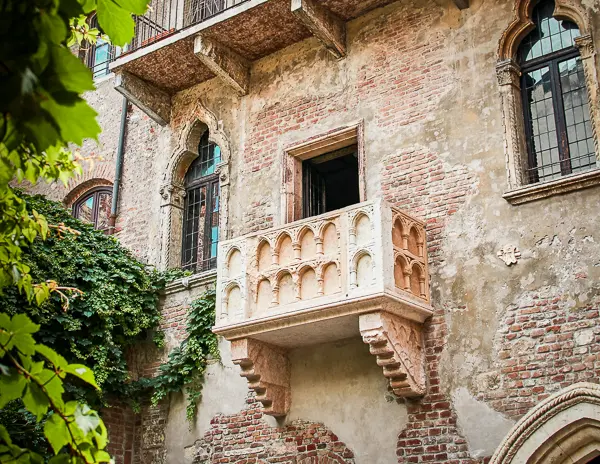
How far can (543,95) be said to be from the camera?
927 centimetres

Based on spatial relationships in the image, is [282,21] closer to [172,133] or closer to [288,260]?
[172,133]

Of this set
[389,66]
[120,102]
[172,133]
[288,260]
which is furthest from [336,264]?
[120,102]

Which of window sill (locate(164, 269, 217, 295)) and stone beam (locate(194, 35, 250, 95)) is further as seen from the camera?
stone beam (locate(194, 35, 250, 95))

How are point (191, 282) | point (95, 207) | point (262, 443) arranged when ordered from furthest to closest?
point (95, 207)
point (191, 282)
point (262, 443)

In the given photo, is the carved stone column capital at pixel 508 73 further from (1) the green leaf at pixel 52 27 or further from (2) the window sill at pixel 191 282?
(1) the green leaf at pixel 52 27

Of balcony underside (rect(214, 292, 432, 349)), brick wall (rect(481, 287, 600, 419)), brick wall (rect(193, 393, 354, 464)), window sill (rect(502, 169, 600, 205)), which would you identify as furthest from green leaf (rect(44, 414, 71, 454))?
brick wall (rect(193, 393, 354, 464))

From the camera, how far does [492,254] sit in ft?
28.8

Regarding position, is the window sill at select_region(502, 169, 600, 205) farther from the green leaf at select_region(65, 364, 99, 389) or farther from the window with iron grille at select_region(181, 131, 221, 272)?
the green leaf at select_region(65, 364, 99, 389)

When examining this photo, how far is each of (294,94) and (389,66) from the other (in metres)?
1.42

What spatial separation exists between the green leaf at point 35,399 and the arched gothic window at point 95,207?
11.1m

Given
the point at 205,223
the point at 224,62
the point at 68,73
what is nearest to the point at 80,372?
the point at 68,73

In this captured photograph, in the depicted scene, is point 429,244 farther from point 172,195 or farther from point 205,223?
point 172,195

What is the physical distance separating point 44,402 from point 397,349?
6.45 meters

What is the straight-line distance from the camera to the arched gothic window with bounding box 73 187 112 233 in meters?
13.5
